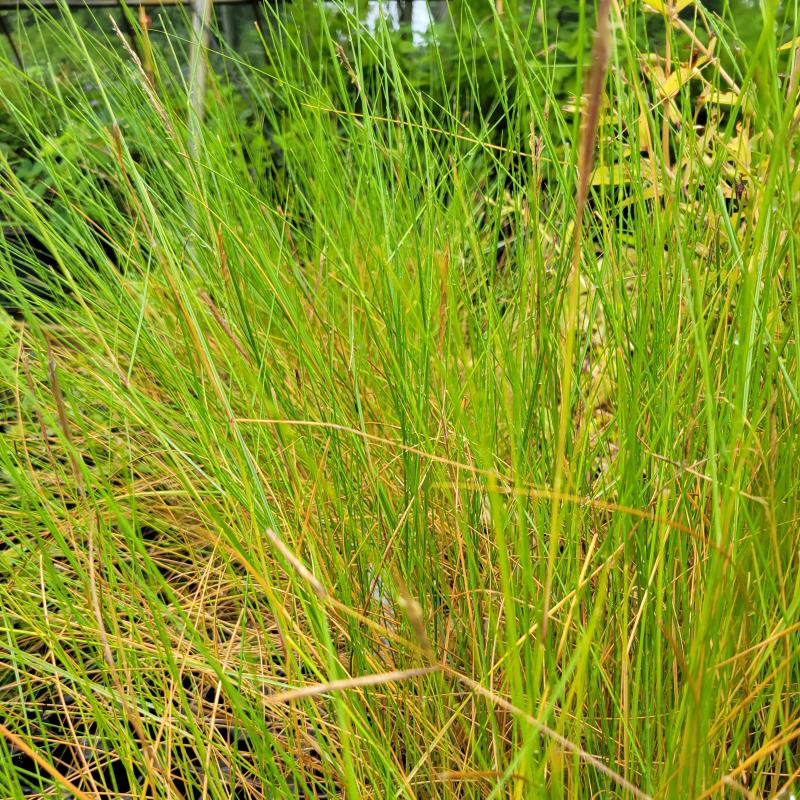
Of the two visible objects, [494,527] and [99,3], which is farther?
[99,3]

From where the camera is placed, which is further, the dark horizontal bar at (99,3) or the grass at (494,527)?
the dark horizontal bar at (99,3)

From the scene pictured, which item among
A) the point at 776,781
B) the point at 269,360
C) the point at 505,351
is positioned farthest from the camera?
the point at 269,360

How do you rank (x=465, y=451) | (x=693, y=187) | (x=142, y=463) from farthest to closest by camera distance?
(x=142, y=463) < (x=465, y=451) < (x=693, y=187)

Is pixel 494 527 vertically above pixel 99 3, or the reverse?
pixel 99 3

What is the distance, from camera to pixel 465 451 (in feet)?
3.90

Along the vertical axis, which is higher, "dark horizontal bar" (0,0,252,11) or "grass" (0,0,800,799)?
"dark horizontal bar" (0,0,252,11)

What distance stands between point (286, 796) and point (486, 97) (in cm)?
330

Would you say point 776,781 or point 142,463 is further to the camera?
point 142,463

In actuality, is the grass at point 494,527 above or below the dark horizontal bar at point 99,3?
→ below

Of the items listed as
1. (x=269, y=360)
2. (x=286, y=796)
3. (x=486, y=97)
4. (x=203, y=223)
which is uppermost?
(x=486, y=97)

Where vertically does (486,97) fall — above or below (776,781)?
above

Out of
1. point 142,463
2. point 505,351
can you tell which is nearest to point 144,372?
point 142,463

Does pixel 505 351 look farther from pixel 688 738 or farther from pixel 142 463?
pixel 142 463

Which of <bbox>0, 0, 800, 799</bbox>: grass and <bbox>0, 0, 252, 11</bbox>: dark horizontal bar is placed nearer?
<bbox>0, 0, 800, 799</bbox>: grass
